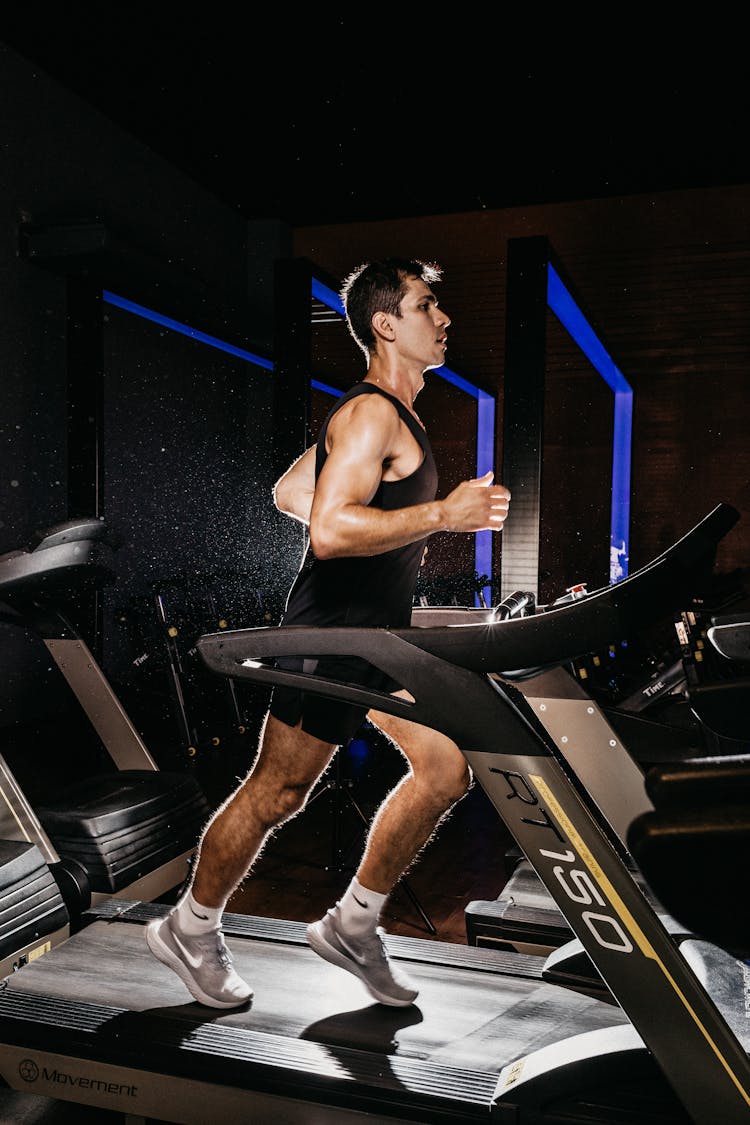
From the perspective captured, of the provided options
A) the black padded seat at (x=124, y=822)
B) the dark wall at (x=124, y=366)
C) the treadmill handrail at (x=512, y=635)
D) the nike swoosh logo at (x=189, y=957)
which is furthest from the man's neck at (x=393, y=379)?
the dark wall at (x=124, y=366)

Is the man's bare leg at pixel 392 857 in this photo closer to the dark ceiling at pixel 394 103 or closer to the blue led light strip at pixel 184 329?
the dark ceiling at pixel 394 103

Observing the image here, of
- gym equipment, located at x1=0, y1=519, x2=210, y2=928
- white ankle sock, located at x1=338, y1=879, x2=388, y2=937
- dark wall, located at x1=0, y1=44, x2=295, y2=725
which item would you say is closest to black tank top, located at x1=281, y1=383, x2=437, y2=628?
white ankle sock, located at x1=338, y1=879, x2=388, y2=937

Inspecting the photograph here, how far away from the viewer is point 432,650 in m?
1.25

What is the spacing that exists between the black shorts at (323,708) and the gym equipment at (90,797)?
876 millimetres

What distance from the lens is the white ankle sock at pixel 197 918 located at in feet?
5.72

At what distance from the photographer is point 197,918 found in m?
1.74

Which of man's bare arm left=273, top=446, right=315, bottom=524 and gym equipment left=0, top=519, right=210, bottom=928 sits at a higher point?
man's bare arm left=273, top=446, right=315, bottom=524

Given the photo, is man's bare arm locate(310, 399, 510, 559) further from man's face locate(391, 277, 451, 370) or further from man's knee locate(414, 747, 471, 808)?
man's knee locate(414, 747, 471, 808)

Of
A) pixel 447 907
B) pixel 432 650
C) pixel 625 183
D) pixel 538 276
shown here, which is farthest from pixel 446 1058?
pixel 625 183

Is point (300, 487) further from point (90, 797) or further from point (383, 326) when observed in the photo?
point (90, 797)

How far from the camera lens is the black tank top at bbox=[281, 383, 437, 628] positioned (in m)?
1.79

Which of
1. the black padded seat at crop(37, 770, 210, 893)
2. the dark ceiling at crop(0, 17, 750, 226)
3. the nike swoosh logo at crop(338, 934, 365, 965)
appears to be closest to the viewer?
the nike swoosh logo at crop(338, 934, 365, 965)

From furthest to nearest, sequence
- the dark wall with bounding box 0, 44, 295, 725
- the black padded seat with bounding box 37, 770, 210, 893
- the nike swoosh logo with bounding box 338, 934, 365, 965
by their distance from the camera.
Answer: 1. the dark wall with bounding box 0, 44, 295, 725
2. the black padded seat with bounding box 37, 770, 210, 893
3. the nike swoosh logo with bounding box 338, 934, 365, 965

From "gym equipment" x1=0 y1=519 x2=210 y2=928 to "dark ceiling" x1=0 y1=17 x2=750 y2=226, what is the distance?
13.1 ft
